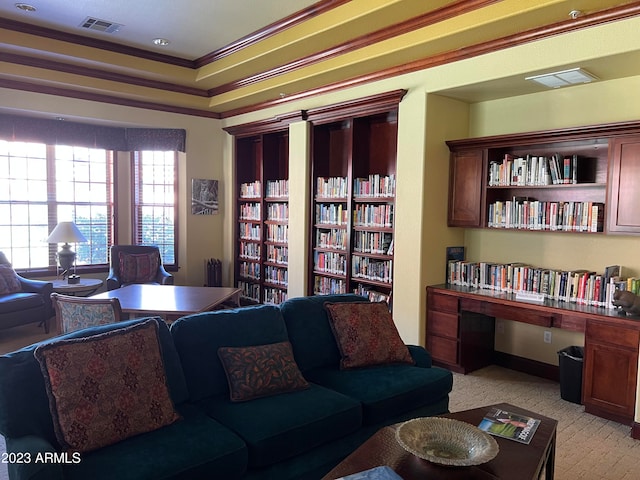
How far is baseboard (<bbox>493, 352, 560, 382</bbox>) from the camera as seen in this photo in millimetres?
4355

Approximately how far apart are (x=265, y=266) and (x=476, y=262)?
295 cm

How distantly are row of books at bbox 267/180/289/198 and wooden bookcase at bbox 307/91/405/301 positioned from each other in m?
0.61

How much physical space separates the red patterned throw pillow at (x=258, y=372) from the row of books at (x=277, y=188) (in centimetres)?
359

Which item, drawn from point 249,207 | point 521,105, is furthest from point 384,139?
point 249,207

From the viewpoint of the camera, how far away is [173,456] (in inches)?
80.2

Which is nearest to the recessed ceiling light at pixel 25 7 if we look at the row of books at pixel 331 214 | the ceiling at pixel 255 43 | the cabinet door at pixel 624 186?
the ceiling at pixel 255 43

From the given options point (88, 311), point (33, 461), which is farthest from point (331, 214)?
point (33, 461)

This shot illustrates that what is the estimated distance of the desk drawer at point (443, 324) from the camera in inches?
173

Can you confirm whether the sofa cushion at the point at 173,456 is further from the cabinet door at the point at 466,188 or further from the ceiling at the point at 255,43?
the ceiling at the point at 255,43

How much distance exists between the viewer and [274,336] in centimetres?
294

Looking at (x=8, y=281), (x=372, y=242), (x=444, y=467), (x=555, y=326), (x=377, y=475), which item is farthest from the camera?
(x=8, y=281)

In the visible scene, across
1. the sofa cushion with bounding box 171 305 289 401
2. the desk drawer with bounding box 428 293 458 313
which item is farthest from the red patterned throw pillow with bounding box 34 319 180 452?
the desk drawer with bounding box 428 293 458 313

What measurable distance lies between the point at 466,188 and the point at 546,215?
76cm

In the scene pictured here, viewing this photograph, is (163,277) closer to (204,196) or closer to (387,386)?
(204,196)
